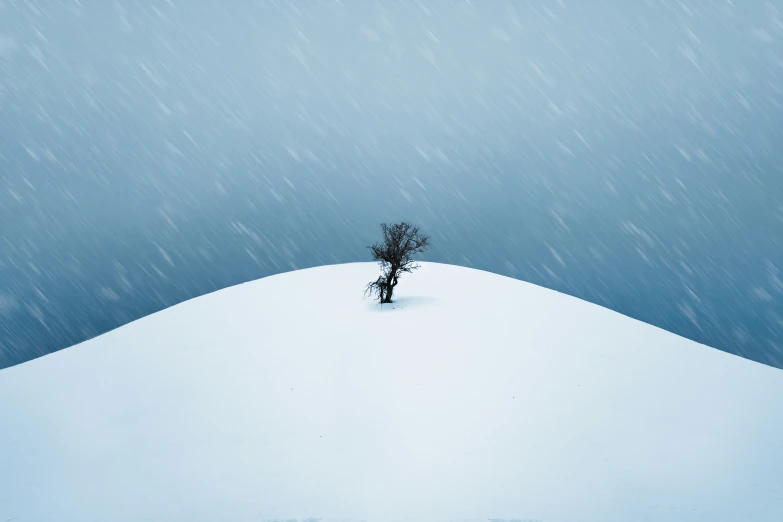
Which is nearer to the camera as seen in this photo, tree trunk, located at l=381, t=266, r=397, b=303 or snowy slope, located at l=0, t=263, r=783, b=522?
snowy slope, located at l=0, t=263, r=783, b=522

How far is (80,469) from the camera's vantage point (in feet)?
50.9

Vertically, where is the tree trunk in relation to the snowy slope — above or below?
above

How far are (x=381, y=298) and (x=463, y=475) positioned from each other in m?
14.0

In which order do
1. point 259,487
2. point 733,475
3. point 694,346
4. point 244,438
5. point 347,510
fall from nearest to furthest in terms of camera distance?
point 347,510, point 259,487, point 733,475, point 244,438, point 694,346

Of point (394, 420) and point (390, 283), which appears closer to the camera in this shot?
point (394, 420)

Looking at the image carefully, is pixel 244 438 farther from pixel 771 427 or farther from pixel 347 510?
pixel 771 427

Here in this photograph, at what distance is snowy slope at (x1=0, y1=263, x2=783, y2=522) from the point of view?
13.1 m

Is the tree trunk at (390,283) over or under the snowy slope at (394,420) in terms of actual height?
over

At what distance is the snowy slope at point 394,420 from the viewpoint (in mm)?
13148

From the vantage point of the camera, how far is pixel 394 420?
55.8 ft

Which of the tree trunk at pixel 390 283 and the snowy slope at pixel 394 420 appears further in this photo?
the tree trunk at pixel 390 283

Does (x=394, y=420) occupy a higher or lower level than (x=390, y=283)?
lower

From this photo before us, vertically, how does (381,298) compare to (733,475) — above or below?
above

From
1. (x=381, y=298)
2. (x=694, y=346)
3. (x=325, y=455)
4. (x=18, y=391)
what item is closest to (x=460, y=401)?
(x=325, y=455)
